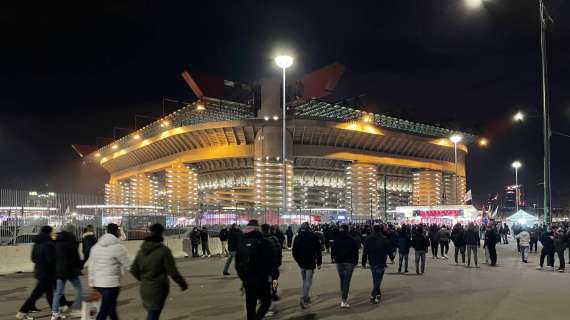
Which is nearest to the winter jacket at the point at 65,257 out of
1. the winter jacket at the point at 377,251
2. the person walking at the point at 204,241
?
the winter jacket at the point at 377,251

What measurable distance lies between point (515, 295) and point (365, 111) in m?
63.4

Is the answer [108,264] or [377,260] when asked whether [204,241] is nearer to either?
[377,260]

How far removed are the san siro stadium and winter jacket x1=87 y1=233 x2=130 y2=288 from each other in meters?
51.4

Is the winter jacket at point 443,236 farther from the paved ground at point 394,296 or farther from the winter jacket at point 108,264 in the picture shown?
the winter jacket at point 108,264

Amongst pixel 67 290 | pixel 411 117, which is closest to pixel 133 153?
pixel 411 117

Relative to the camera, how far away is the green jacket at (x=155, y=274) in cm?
584

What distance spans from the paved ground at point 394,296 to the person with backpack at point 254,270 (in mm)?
1918

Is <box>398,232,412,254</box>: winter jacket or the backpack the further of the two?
<box>398,232,412,254</box>: winter jacket

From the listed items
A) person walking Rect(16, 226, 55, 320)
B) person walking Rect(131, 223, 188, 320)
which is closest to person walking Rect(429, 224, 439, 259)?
person walking Rect(16, 226, 55, 320)

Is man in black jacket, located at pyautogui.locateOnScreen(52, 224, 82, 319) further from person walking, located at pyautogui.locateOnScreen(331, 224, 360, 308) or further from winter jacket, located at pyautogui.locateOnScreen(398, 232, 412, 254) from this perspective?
winter jacket, located at pyautogui.locateOnScreen(398, 232, 412, 254)

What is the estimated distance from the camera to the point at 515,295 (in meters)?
11.5

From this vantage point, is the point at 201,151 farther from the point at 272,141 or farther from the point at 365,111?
the point at 365,111

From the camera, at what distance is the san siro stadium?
65.0 meters

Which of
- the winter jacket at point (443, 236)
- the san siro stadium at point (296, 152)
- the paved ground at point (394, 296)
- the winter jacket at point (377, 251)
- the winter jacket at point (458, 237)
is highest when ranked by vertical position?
the san siro stadium at point (296, 152)
